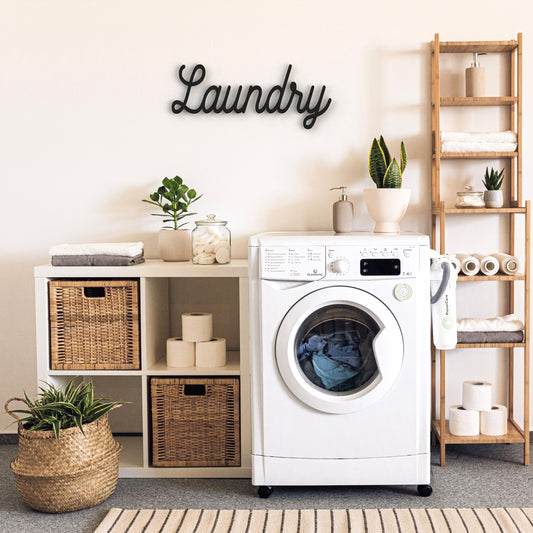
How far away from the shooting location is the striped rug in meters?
2.28

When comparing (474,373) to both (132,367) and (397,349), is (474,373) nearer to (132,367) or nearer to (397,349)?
(397,349)

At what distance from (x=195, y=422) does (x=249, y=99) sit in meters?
1.38

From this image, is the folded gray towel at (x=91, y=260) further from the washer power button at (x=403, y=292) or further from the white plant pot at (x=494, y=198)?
the white plant pot at (x=494, y=198)

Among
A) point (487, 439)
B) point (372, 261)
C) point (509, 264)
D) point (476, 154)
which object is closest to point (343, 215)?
point (372, 261)

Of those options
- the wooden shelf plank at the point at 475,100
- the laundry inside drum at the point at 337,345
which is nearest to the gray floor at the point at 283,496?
the laundry inside drum at the point at 337,345

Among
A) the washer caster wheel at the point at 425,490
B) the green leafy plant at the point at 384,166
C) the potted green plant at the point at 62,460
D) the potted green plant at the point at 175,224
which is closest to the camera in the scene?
the potted green plant at the point at 62,460

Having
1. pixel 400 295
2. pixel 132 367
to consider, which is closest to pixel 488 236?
pixel 400 295

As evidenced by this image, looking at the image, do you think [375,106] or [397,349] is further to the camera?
[375,106]

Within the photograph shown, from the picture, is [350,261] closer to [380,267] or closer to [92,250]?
[380,267]

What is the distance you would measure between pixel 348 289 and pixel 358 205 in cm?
76

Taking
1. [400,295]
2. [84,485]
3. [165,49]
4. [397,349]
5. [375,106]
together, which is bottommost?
[84,485]

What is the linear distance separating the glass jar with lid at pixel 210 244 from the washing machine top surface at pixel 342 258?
0.40m

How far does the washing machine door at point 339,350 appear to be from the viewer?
8.11 feet

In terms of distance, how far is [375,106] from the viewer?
3102 millimetres
